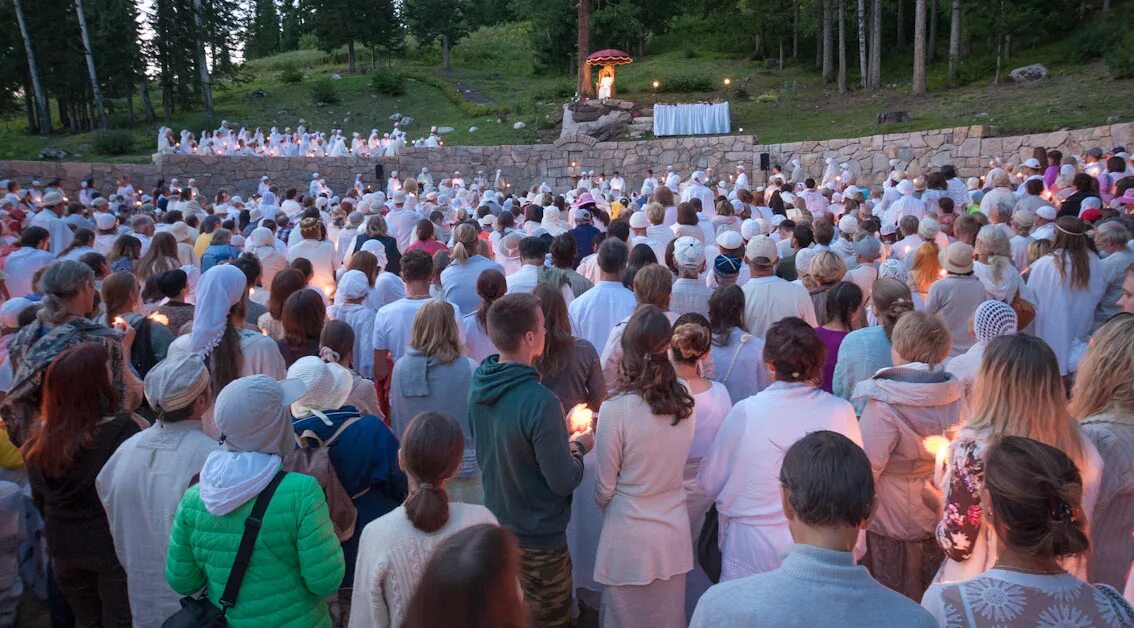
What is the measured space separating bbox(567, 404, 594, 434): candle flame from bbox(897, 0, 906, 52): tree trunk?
121ft

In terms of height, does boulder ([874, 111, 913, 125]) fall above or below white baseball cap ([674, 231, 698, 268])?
above

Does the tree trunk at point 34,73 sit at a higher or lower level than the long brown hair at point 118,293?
higher

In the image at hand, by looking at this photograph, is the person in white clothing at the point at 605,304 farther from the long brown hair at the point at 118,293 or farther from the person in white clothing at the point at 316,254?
the person in white clothing at the point at 316,254

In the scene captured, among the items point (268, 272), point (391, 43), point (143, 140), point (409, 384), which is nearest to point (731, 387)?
point (409, 384)

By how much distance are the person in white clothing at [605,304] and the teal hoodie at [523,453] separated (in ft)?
6.48

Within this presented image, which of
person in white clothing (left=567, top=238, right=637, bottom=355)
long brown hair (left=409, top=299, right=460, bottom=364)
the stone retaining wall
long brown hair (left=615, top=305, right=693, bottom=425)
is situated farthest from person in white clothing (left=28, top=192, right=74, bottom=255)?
the stone retaining wall

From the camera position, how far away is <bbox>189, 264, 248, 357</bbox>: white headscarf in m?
4.51

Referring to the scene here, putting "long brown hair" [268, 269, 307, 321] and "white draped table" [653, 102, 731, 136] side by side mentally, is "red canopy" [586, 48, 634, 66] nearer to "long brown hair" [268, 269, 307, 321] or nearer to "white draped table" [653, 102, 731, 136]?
"white draped table" [653, 102, 731, 136]

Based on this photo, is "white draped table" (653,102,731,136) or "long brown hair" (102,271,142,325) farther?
"white draped table" (653,102,731,136)

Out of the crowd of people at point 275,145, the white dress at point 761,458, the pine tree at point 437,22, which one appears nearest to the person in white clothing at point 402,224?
the white dress at point 761,458

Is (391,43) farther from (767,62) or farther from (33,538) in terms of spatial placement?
(33,538)

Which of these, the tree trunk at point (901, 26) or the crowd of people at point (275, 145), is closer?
the crowd of people at point (275, 145)

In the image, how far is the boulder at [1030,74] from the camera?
2616 centimetres

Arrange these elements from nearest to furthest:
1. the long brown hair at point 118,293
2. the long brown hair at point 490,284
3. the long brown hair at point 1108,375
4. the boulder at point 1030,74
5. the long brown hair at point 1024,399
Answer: the long brown hair at point 1024,399 → the long brown hair at point 1108,375 → the long brown hair at point 490,284 → the long brown hair at point 118,293 → the boulder at point 1030,74
